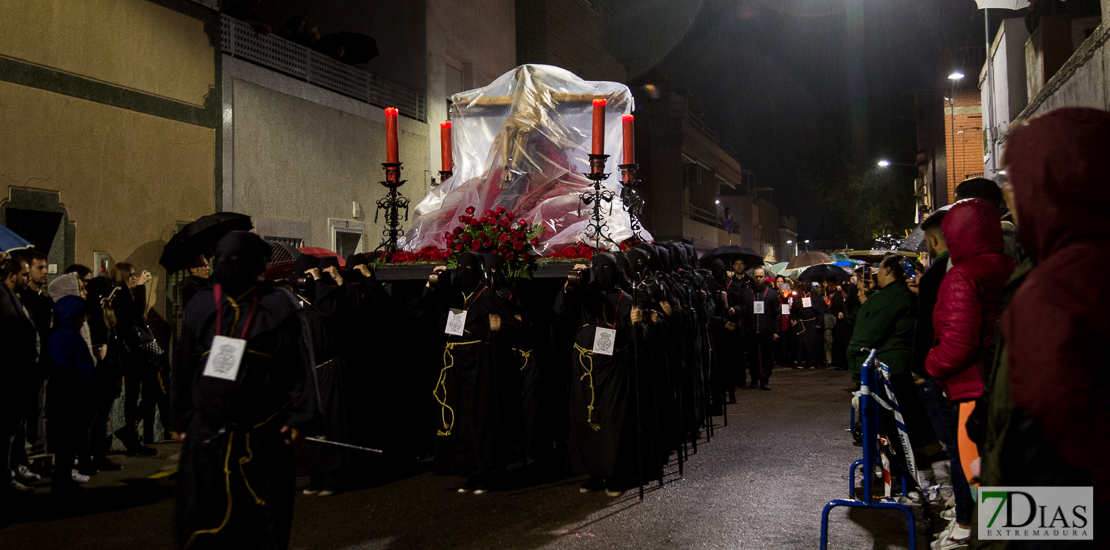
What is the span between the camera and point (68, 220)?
35.3ft

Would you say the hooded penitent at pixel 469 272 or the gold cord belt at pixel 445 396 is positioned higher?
the hooded penitent at pixel 469 272

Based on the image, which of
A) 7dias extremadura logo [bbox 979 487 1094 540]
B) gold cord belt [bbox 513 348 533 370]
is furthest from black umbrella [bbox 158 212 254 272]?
7dias extremadura logo [bbox 979 487 1094 540]

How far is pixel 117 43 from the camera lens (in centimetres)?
→ 1168

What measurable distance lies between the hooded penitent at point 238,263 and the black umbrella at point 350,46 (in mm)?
13608

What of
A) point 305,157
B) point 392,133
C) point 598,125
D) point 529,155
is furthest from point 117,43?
point 598,125

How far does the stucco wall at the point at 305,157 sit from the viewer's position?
45.7 feet

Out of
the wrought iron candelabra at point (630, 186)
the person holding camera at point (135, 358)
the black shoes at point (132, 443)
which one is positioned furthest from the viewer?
the black shoes at point (132, 443)

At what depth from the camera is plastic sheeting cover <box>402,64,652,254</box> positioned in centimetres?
1041

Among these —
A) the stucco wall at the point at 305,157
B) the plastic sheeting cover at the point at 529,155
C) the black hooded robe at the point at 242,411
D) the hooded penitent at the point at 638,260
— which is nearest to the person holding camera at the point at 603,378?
the hooded penitent at the point at 638,260

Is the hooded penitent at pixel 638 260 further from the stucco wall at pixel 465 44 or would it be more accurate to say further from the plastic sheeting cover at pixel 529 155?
the stucco wall at pixel 465 44

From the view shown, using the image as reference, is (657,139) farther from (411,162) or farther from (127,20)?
(127,20)

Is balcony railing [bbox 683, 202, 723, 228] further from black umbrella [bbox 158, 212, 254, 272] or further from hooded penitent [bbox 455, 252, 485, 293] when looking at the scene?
hooded penitent [bbox 455, 252, 485, 293]

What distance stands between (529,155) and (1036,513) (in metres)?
9.21

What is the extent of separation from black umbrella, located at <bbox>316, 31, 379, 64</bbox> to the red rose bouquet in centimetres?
998
